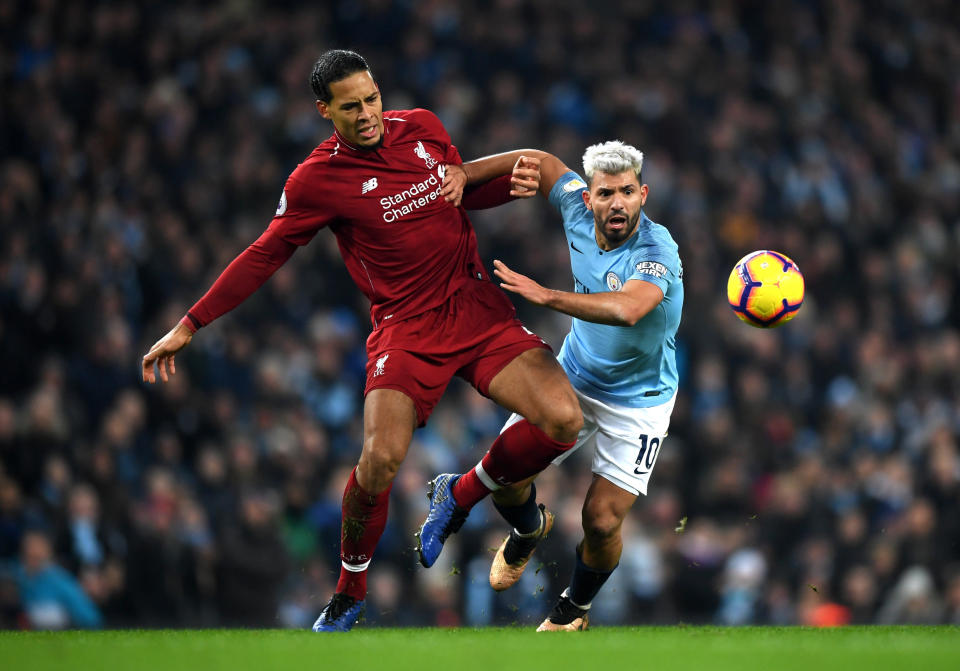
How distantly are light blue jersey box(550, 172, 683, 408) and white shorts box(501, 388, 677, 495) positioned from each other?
0.05 metres

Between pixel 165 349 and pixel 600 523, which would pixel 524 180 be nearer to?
pixel 600 523

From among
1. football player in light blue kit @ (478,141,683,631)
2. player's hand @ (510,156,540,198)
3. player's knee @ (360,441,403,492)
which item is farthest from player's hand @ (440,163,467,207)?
player's knee @ (360,441,403,492)

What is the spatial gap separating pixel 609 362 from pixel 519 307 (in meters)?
5.37

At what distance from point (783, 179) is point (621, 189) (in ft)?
26.8

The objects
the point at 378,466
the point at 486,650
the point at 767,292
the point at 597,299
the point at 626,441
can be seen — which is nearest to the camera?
the point at 486,650

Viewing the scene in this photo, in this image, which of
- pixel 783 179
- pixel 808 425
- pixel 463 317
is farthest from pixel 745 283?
pixel 783 179

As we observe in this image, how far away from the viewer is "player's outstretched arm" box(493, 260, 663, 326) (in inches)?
208

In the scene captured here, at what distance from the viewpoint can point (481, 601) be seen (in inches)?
365

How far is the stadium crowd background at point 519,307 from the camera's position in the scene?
9039 millimetres

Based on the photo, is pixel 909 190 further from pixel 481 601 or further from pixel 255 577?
pixel 255 577

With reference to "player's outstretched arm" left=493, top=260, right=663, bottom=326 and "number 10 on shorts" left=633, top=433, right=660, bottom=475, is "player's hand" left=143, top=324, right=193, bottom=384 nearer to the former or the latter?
Result: "player's outstretched arm" left=493, top=260, right=663, bottom=326

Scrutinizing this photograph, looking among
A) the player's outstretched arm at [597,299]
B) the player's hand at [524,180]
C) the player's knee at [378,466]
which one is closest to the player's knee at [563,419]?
the player's outstretched arm at [597,299]

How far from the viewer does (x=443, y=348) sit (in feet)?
19.4

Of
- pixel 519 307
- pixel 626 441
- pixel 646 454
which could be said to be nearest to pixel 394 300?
pixel 626 441
